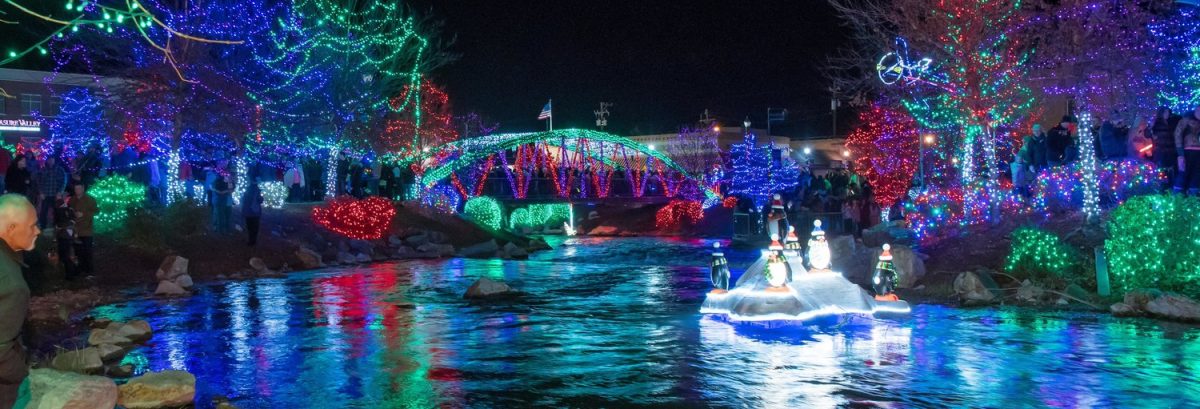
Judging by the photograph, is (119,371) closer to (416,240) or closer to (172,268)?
(172,268)

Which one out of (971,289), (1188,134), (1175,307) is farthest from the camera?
(1188,134)

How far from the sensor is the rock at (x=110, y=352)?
11.6m

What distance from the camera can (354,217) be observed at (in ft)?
98.7

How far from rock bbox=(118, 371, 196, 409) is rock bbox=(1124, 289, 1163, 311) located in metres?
12.3

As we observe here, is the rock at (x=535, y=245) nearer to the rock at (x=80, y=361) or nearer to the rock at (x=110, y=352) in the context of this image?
the rock at (x=110, y=352)

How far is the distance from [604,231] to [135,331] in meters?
36.7

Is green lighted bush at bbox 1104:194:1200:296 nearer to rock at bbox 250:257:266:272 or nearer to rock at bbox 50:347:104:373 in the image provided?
rock at bbox 50:347:104:373

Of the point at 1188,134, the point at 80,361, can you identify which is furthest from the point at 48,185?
the point at 1188,134

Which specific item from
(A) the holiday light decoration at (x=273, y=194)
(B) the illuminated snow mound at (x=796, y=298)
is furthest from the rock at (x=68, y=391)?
(A) the holiday light decoration at (x=273, y=194)

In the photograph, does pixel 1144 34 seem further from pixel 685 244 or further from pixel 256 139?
pixel 256 139

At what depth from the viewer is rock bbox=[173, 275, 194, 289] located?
19375mm

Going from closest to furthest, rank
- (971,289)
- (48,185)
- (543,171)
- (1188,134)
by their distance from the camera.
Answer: (971,289) < (1188,134) < (48,185) < (543,171)

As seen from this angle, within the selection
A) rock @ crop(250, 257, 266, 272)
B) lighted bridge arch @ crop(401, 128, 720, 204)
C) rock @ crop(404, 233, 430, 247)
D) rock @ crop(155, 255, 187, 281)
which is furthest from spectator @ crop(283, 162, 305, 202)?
rock @ crop(155, 255, 187, 281)

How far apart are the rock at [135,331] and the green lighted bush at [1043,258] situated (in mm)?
13335
